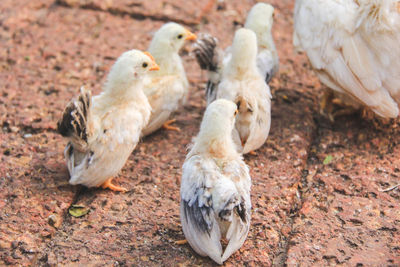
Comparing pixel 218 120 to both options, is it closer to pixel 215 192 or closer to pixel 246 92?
pixel 215 192

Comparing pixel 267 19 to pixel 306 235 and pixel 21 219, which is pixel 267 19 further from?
pixel 21 219

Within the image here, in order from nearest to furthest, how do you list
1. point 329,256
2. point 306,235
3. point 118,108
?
point 329,256 → point 306,235 → point 118,108

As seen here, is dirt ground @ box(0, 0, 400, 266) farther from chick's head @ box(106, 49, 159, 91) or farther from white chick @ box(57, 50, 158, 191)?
chick's head @ box(106, 49, 159, 91)

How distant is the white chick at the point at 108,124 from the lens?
3375mm

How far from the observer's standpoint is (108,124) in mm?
3557

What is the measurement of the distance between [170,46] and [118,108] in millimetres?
961

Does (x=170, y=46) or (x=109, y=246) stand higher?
(x=170, y=46)

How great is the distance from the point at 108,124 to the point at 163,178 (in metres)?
0.58

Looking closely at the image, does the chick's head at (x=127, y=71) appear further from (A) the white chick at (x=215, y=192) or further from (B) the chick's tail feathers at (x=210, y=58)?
(A) the white chick at (x=215, y=192)

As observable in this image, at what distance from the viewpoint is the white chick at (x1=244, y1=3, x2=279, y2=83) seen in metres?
4.38

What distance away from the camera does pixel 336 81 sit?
4.05 metres

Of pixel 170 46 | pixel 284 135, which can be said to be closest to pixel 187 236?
pixel 284 135

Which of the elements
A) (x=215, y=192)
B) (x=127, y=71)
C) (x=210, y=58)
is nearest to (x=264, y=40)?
(x=210, y=58)

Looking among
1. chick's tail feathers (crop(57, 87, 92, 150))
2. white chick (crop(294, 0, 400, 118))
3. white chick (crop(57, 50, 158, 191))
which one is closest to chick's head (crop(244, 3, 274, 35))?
white chick (crop(294, 0, 400, 118))
